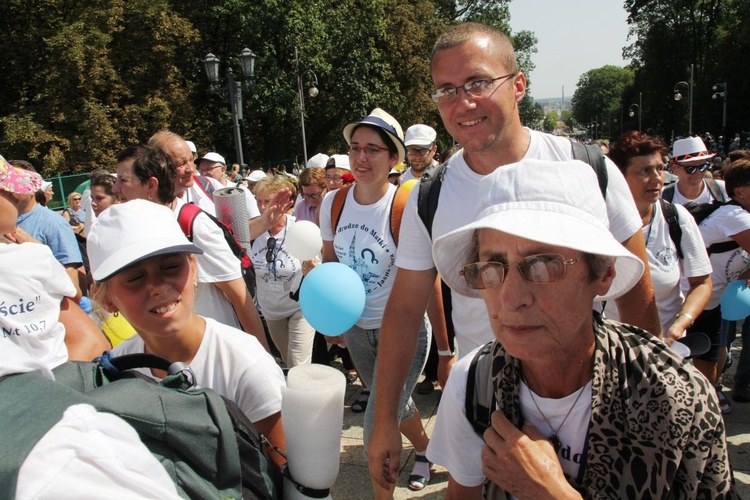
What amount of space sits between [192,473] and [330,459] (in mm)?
443

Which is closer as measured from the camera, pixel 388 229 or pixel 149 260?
pixel 149 260

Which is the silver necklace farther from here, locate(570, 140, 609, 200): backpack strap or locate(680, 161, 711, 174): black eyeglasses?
locate(680, 161, 711, 174): black eyeglasses

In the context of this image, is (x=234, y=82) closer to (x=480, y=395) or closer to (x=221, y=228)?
(x=221, y=228)

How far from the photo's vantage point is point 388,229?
11.2ft

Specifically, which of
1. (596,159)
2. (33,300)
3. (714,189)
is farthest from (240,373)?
(714,189)

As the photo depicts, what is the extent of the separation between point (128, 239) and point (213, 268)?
3.92 feet

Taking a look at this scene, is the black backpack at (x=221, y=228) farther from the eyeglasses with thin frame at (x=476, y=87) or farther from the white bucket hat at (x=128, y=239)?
the eyeglasses with thin frame at (x=476, y=87)

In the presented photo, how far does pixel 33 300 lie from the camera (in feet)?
7.06

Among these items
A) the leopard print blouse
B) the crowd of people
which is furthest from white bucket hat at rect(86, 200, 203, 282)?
the leopard print blouse

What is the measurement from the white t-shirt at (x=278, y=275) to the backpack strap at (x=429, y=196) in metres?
2.20

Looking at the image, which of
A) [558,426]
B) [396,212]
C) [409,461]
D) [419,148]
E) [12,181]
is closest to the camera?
[558,426]

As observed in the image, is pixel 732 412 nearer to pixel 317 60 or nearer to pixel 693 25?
pixel 317 60

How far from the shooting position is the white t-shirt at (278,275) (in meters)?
4.36

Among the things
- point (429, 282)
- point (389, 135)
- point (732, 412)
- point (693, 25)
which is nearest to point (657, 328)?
point (429, 282)
